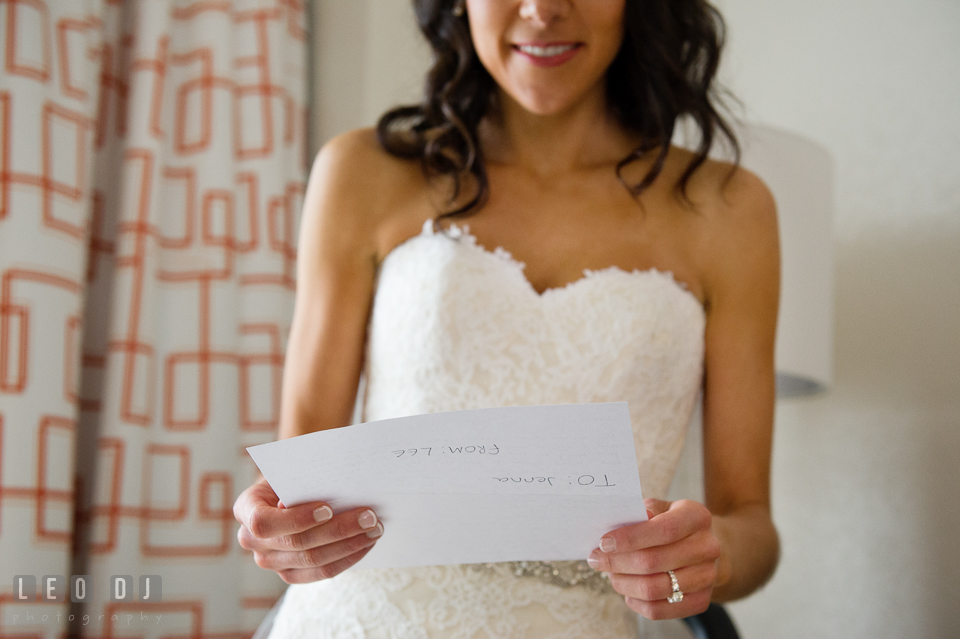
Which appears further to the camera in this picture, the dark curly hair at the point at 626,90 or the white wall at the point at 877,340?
the white wall at the point at 877,340

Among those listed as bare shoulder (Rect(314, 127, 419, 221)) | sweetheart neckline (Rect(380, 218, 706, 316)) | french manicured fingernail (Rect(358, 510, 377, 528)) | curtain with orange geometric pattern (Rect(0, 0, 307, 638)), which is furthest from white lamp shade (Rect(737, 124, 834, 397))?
curtain with orange geometric pattern (Rect(0, 0, 307, 638))

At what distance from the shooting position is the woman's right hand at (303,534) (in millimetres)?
627

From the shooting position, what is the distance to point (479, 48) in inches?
39.5

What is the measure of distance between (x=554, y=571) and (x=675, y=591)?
28 centimetres

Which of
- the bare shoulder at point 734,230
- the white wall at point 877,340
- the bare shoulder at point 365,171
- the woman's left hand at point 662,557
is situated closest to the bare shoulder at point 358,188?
the bare shoulder at point 365,171

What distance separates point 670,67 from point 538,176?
256 millimetres

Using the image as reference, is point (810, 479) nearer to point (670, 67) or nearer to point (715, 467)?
point (715, 467)

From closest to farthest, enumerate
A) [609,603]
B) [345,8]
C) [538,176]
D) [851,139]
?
[609,603], [538,176], [851,139], [345,8]

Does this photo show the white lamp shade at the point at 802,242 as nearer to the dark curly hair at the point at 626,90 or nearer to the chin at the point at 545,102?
the dark curly hair at the point at 626,90

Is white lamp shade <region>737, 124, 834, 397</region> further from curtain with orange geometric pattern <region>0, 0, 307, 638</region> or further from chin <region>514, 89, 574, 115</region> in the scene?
curtain with orange geometric pattern <region>0, 0, 307, 638</region>

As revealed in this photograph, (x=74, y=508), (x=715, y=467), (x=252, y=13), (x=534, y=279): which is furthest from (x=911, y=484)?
(x=252, y=13)

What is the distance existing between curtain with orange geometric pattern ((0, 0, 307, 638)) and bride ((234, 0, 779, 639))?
755 mm

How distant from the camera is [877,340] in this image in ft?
4.80

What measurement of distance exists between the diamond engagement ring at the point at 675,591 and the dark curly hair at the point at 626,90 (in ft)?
1.98
